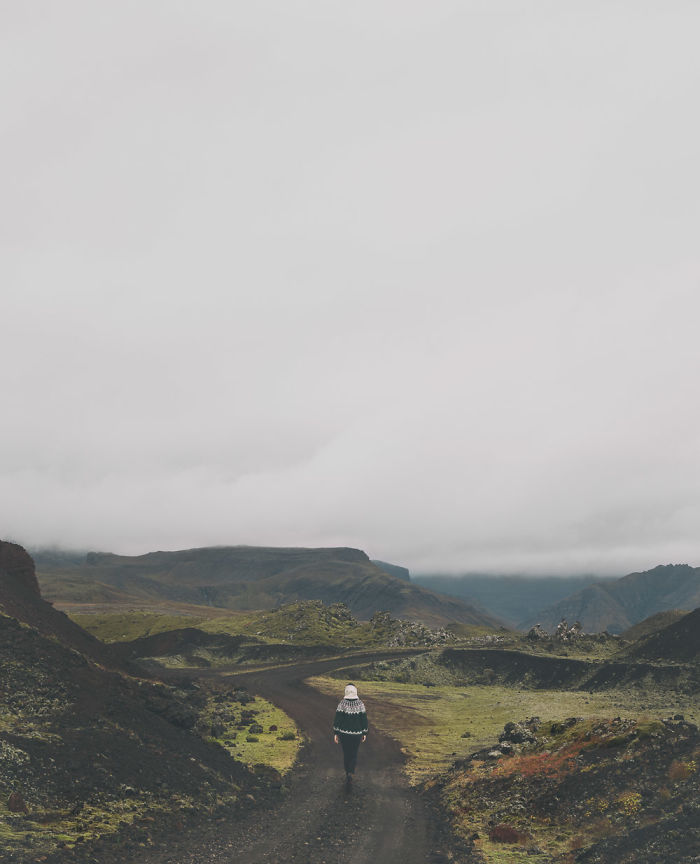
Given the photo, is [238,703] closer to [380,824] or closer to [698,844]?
[380,824]

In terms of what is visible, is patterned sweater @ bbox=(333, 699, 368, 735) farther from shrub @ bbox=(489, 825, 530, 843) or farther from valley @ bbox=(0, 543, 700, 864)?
shrub @ bbox=(489, 825, 530, 843)

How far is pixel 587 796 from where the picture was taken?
23141mm

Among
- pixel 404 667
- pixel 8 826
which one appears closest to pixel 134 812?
pixel 8 826

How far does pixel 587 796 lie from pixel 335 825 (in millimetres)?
11316

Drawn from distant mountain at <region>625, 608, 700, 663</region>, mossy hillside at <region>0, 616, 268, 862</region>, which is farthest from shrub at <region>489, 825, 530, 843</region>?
distant mountain at <region>625, 608, 700, 663</region>

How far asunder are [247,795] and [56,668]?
13918 mm

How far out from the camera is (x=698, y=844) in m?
16.5

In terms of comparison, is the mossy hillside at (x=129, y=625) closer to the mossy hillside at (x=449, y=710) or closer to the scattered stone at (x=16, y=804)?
the mossy hillside at (x=449, y=710)

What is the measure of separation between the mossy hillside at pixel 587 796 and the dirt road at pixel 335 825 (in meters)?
2.27

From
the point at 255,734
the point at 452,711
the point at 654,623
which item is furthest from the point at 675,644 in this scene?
the point at 654,623

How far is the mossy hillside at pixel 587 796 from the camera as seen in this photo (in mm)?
19000

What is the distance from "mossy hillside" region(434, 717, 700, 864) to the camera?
19.0 metres

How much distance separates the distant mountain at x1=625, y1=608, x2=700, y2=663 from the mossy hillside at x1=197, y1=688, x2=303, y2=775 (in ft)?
164

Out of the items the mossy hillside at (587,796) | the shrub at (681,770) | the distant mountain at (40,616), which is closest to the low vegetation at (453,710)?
the mossy hillside at (587,796)
